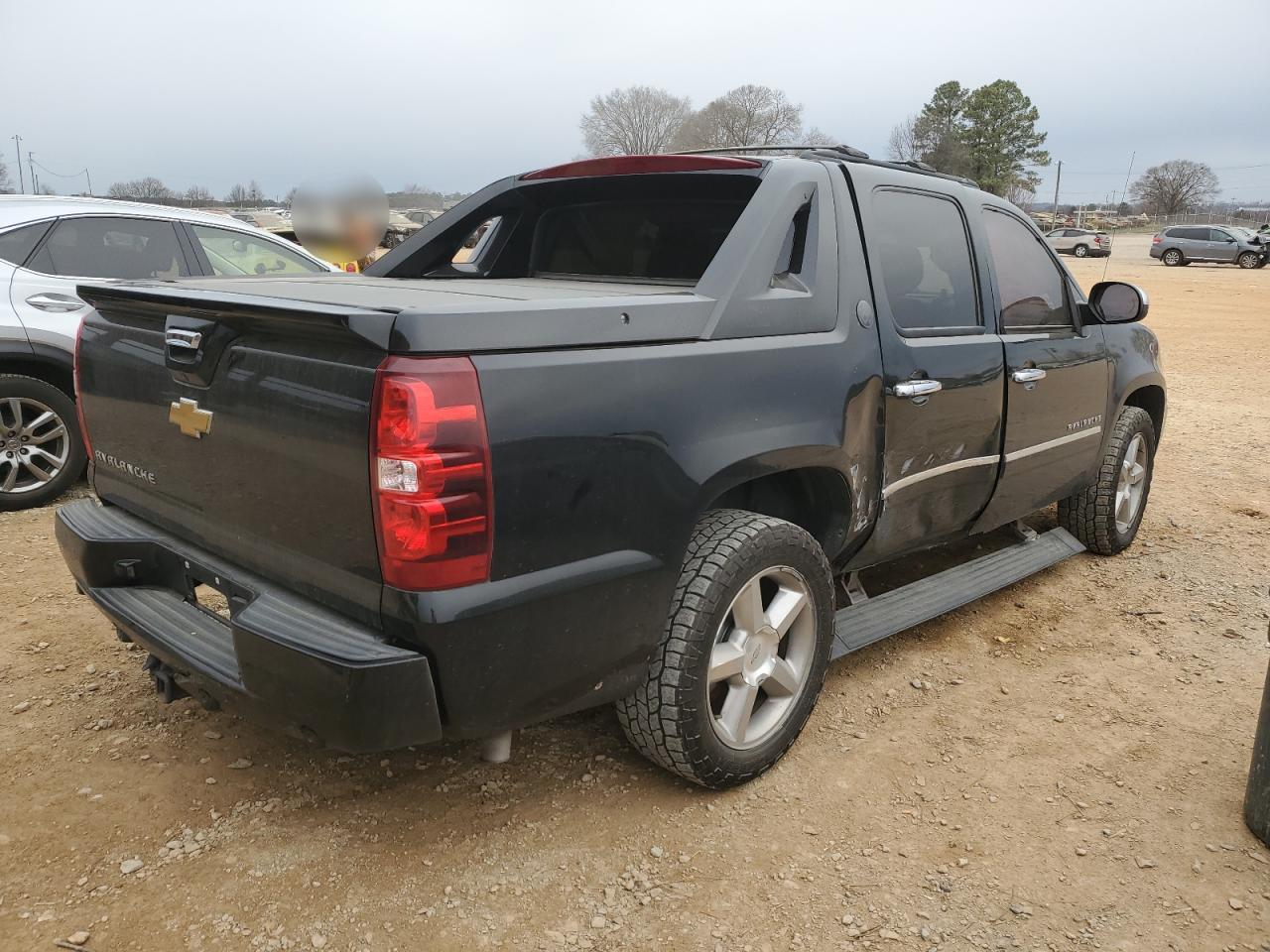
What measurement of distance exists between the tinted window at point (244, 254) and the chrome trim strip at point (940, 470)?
4.61m

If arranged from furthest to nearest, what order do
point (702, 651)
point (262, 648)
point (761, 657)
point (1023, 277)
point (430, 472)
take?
point (1023, 277), point (761, 657), point (702, 651), point (262, 648), point (430, 472)

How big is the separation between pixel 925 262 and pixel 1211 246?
4006cm

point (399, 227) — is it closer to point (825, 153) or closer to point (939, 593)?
point (825, 153)

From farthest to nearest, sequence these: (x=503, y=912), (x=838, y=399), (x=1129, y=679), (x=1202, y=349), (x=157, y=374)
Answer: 1. (x=1202, y=349)
2. (x=1129, y=679)
3. (x=838, y=399)
4. (x=157, y=374)
5. (x=503, y=912)

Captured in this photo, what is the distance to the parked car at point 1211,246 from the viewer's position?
3597 centimetres

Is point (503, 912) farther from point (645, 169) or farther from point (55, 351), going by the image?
point (55, 351)

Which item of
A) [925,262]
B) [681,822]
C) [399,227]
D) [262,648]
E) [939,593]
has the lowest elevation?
[681,822]

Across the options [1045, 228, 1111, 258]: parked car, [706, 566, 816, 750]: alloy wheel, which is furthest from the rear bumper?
[1045, 228, 1111, 258]: parked car

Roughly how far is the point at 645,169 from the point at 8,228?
4140 mm

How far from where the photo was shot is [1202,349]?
13.5 metres

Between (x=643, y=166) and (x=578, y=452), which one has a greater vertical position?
(x=643, y=166)

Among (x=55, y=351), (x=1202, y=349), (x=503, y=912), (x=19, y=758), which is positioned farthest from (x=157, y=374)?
(x=1202, y=349)

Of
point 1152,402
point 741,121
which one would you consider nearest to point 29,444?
point 1152,402

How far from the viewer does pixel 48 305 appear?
5.38 m
